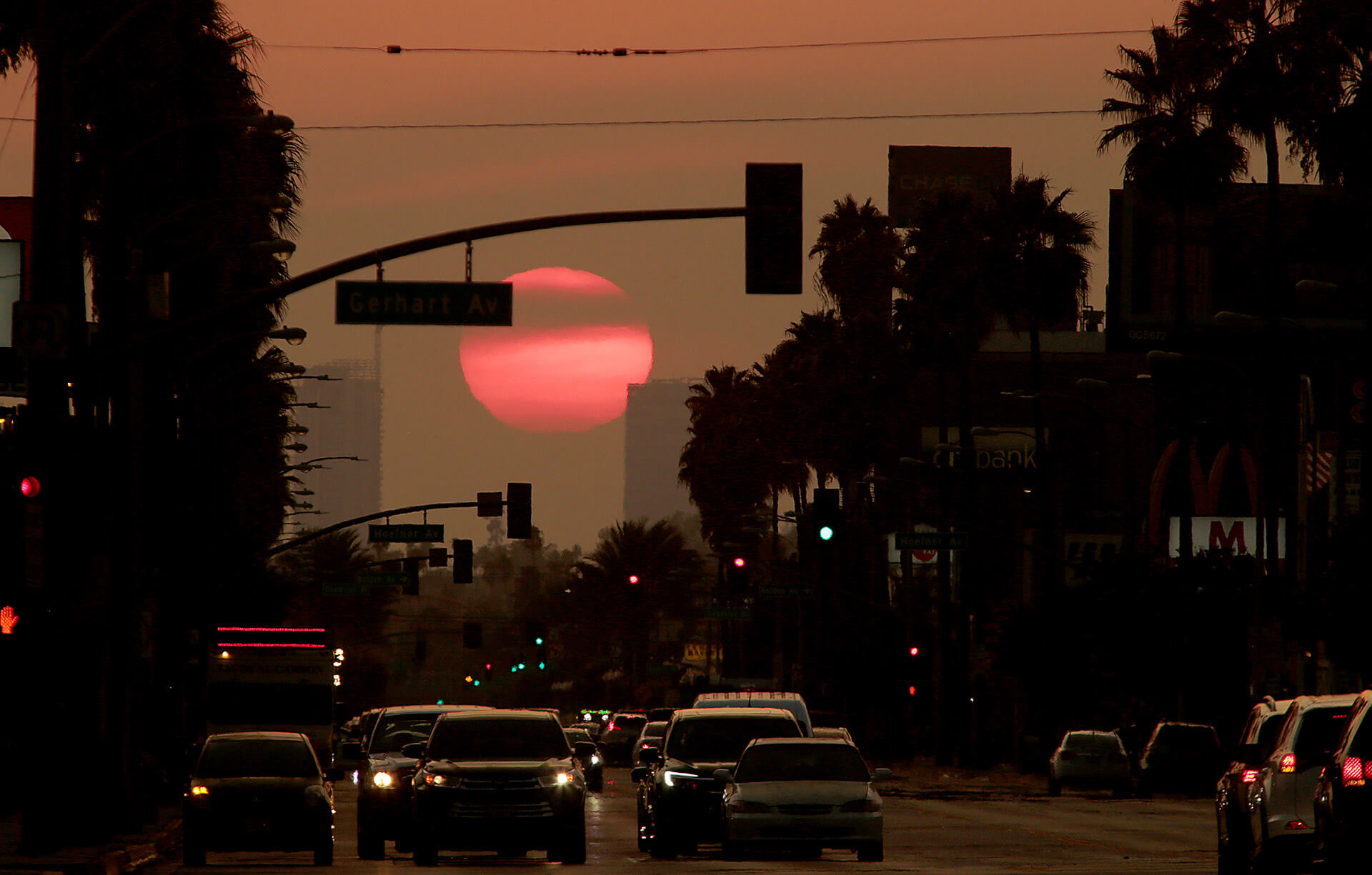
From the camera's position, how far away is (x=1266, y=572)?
50.4 metres

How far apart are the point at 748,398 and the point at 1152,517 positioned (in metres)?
22.1

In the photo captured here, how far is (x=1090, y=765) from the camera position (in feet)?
158

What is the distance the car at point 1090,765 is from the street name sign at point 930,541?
676 centimetres

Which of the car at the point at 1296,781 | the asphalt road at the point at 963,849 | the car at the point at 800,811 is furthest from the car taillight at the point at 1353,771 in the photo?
the car at the point at 800,811

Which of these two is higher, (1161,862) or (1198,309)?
(1198,309)

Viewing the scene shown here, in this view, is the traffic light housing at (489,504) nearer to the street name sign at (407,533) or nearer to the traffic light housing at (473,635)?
the street name sign at (407,533)

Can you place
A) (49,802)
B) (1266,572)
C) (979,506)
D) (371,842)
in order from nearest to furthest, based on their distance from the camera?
(49,802) < (371,842) < (1266,572) < (979,506)

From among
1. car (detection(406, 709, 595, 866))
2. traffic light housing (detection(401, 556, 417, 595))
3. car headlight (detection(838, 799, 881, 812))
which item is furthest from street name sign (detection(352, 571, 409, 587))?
car headlight (detection(838, 799, 881, 812))

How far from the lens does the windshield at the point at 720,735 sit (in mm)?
26766

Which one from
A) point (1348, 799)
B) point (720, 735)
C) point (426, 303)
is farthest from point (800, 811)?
point (1348, 799)

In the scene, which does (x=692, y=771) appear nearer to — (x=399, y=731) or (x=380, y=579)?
(x=399, y=731)

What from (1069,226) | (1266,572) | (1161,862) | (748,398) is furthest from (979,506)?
(1161,862)

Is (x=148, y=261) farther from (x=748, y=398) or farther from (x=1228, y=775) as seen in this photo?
(x=748, y=398)

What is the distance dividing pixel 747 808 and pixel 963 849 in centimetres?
409
